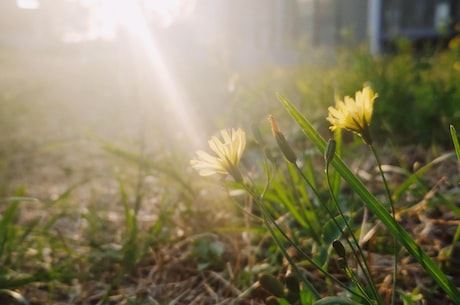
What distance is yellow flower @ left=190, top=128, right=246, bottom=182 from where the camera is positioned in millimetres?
623

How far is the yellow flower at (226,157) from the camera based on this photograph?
2.04 feet

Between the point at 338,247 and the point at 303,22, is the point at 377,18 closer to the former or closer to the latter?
the point at 303,22

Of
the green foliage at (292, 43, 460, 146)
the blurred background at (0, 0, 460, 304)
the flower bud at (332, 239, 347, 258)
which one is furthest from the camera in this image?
the green foliage at (292, 43, 460, 146)

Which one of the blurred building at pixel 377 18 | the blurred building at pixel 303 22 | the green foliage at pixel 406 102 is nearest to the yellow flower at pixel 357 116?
the green foliage at pixel 406 102

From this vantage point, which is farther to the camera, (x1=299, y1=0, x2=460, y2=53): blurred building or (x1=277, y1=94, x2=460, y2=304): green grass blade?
(x1=299, y1=0, x2=460, y2=53): blurred building

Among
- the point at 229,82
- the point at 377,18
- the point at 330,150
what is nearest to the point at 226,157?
the point at 330,150

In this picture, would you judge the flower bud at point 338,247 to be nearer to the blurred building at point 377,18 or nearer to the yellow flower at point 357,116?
the yellow flower at point 357,116

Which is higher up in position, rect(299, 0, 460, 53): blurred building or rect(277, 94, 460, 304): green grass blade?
rect(299, 0, 460, 53): blurred building

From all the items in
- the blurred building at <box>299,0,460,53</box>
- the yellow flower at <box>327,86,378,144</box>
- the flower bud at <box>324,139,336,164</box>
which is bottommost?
the flower bud at <box>324,139,336,164</box>

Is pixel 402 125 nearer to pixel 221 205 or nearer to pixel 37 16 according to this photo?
pixel 221 205

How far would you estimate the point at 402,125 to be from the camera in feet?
7.57

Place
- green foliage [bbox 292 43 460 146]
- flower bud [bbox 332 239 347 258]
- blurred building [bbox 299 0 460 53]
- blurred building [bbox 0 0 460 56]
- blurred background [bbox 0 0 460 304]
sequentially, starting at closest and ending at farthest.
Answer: flower bud [bbox 332 239 347 258] < blurred background [bbox 0 0 460 304] < green foliage [bbox 292 43 460 146] < blurred building [bbox 299 0 460 53] < blurred building [bbox 0 0 460 56]

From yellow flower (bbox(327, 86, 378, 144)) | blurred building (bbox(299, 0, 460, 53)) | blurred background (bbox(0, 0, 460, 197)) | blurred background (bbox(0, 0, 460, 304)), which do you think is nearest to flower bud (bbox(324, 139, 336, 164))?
yellow flower (bbox(327, 86, 378, 144))

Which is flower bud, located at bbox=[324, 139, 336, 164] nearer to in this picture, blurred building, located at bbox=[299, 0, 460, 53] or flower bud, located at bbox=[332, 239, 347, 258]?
flower bud, located at bbox=[332, 239, 347, 258]
